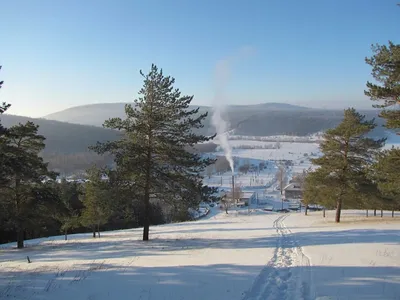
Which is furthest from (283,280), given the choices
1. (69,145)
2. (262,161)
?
(262,161)

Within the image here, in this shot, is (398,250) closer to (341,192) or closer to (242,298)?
(242,298)

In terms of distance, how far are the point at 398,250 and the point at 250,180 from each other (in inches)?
4487

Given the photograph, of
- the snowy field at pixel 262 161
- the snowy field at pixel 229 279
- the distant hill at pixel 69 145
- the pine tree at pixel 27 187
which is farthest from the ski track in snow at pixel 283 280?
the snowy field at pixel 262 161

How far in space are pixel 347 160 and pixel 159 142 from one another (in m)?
15.2


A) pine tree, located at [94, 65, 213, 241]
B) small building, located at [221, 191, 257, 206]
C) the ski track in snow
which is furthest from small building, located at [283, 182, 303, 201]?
the ski track in snow

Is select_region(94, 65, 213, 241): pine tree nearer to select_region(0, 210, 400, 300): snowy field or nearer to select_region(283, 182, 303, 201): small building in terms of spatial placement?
select_region(0, 210, 400, 300): snowy field

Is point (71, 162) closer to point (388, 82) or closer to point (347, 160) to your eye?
point (347, 160)

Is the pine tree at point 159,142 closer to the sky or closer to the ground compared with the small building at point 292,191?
closer to the sky

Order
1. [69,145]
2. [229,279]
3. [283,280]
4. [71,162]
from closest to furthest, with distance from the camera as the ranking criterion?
[229,279] < [283,280] < [71,162] < [69,145]

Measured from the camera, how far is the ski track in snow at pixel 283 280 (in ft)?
21.3

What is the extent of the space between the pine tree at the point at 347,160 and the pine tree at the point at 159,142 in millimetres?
11822

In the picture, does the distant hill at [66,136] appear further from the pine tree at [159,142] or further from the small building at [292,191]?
the pine tree at [159,142]

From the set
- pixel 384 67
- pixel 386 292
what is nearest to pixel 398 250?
pixel 386 292

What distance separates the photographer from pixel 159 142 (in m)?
15.5
